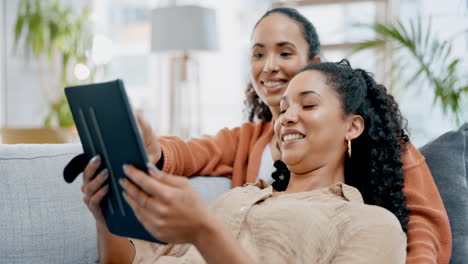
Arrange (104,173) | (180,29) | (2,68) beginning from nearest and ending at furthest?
(104,173)
(180,29)
(2,68)

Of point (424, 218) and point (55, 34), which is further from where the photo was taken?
point (55, 34)

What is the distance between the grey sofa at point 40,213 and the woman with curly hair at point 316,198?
21 centimetres

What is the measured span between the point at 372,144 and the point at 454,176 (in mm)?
306

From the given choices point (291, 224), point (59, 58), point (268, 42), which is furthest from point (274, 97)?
point (59, 58)

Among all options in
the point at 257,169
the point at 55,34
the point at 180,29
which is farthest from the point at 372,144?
the point at 55,34

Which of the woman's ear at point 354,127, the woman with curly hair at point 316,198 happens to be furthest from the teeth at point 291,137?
the woman's ear at point 354,127

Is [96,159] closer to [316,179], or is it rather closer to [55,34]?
[316,179]

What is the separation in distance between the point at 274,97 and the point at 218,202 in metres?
0.58

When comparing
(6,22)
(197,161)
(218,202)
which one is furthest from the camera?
(6,22)

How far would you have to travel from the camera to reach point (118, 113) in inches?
35.4

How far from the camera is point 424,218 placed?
4.66ft

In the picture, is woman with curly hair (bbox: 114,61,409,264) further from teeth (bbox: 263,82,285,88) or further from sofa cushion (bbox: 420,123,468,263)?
teeth (bbox: 263,82,285,88)

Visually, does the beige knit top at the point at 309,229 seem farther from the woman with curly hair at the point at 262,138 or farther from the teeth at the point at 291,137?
the woman with curly hair at the point at 262,138

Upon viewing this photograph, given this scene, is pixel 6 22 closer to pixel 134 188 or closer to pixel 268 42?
pixel 268 42
